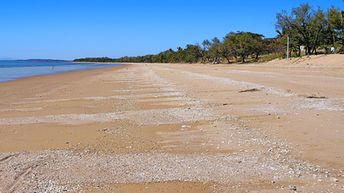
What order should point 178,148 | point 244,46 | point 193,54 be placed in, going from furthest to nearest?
point 193,54, point 244,46, point 178,148

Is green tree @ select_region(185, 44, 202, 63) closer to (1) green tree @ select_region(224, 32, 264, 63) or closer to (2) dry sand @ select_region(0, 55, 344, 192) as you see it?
(1) green tree @ select_region(224, 32, 264, 63)

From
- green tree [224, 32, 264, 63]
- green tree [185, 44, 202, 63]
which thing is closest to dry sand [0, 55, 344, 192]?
green tree [224, 32, 264, 63]

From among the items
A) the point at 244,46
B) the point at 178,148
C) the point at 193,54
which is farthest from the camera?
the point at 193,54

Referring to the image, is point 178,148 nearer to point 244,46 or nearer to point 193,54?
point 244,46

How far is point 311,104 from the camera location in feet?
40.4

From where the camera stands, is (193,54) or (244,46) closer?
(244,46)

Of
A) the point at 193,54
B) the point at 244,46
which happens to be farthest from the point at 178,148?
the point at 193,54

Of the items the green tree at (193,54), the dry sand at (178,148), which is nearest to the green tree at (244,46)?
the green tree at (193,54)

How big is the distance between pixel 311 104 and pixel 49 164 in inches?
343

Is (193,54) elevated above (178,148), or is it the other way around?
(193,54)

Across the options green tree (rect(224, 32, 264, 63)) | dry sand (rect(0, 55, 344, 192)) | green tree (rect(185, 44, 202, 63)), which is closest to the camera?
dry sand (rect(0, 55, 344, 192))

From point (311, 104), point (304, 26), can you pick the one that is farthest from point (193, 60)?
point (311, 104)

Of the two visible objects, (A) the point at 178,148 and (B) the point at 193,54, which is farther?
(B) the point at 193,54

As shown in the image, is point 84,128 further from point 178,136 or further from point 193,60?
point 193,60
